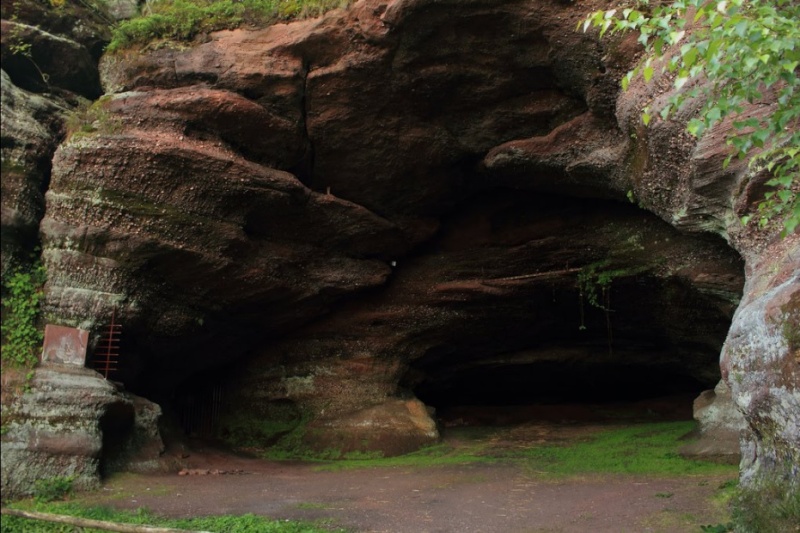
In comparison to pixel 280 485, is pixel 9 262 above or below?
above

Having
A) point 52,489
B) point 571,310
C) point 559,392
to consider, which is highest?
point 571,310

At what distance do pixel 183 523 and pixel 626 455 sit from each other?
21.0 ft

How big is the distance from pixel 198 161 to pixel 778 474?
7.63 metres

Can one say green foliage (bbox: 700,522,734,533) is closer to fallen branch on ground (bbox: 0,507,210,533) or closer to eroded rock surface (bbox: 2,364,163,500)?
→ fallen branch on ground (bbox: 0,507,210,533)

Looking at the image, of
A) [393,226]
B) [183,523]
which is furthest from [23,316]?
[393,226]

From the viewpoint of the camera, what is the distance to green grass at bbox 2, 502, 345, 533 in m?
5.65

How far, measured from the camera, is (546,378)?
1439 cm

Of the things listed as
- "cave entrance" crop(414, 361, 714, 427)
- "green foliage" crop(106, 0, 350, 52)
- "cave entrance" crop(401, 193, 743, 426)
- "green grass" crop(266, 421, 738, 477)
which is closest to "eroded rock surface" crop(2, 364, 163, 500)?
"green grass" crop(266, 421, 738, 477)

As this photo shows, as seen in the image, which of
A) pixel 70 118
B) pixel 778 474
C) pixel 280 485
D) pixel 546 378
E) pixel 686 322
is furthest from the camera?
pixel 546 378

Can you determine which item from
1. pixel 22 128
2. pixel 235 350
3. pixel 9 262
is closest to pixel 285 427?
pixel 235 350

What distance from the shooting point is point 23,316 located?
8.05 metres

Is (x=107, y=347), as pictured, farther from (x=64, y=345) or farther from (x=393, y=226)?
(x=393, y=226)

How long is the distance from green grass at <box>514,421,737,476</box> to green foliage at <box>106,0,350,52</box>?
7.46 meters

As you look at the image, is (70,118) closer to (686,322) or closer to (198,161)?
(198,161)
